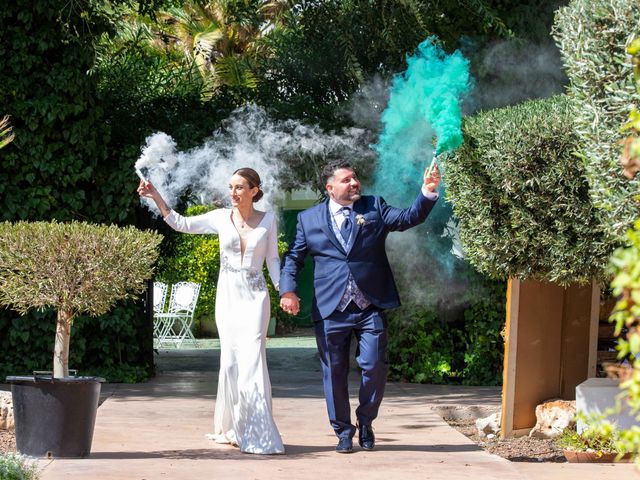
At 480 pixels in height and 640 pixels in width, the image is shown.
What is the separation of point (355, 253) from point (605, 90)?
2.14 metres

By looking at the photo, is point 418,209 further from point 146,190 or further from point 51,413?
point 51,413

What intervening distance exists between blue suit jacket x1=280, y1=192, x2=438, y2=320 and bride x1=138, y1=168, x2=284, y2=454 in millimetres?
212

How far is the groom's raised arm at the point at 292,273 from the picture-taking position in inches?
280

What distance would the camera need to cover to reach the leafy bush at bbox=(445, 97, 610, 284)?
279 inches

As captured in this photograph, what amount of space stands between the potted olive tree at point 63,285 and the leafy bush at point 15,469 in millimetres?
817

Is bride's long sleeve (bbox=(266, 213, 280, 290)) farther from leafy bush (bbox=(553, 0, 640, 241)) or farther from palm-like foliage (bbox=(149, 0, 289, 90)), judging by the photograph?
palm-like foliage (bbox=(149, 0, 289, 90))

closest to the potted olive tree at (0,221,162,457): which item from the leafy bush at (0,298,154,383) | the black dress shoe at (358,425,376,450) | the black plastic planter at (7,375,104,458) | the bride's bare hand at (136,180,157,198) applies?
the black plastic planter at (7,375,104,458)

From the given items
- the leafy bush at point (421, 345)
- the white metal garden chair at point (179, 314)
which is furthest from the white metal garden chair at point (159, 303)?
the leafy bush at point (421, 345)

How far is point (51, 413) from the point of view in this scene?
20.9ft

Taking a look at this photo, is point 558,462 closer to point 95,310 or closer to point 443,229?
point 95,310

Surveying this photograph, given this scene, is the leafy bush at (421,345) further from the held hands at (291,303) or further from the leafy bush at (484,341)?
the held hands at (291,303)

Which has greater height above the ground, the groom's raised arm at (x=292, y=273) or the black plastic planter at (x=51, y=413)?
the groom's raised arm at (x=292, y=273)

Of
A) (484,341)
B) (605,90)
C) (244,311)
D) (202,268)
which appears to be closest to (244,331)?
(244,311)

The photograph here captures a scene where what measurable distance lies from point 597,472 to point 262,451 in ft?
7.10
